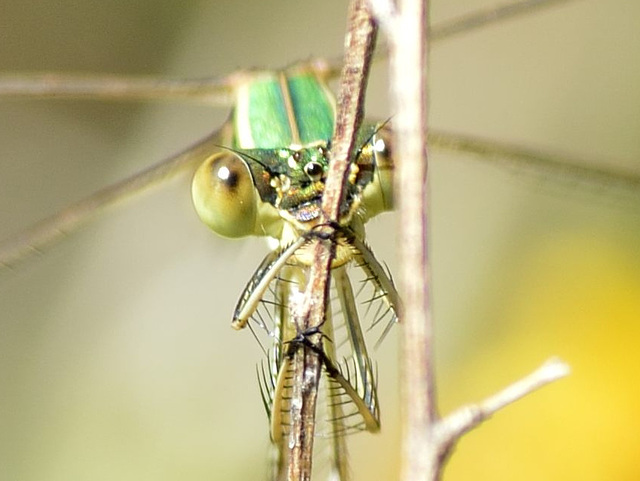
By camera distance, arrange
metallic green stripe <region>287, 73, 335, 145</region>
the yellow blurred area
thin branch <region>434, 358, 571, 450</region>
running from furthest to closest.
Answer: the yellow blurred area, metallic green stripe <region>287, 73, 335, 145</region>, thin branch <region>434, 358, 571, 450</region>

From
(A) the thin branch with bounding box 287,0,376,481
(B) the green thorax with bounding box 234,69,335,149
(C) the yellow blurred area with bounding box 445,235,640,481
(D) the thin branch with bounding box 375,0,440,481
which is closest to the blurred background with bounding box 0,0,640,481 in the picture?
(C) the yellow blurred area with bounding box 445,235,640,481

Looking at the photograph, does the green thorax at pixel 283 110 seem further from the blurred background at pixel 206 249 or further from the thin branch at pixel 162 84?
the blurred background at pixel 206 249

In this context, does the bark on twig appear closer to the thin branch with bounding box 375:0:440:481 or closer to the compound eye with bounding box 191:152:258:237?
the thin branch with bounding box 375:0:440:481

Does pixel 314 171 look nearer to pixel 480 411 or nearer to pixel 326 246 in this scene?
pixel 326 246

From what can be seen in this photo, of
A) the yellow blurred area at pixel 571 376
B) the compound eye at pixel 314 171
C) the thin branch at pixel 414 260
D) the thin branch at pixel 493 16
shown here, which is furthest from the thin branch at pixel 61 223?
the yellow blurred area at pixel 571 376

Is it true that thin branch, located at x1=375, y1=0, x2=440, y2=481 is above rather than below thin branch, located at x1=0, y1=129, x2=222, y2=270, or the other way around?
below

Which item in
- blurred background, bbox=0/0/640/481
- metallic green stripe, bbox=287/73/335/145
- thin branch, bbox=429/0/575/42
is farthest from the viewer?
blurred background, bbox=0/0/640/481
